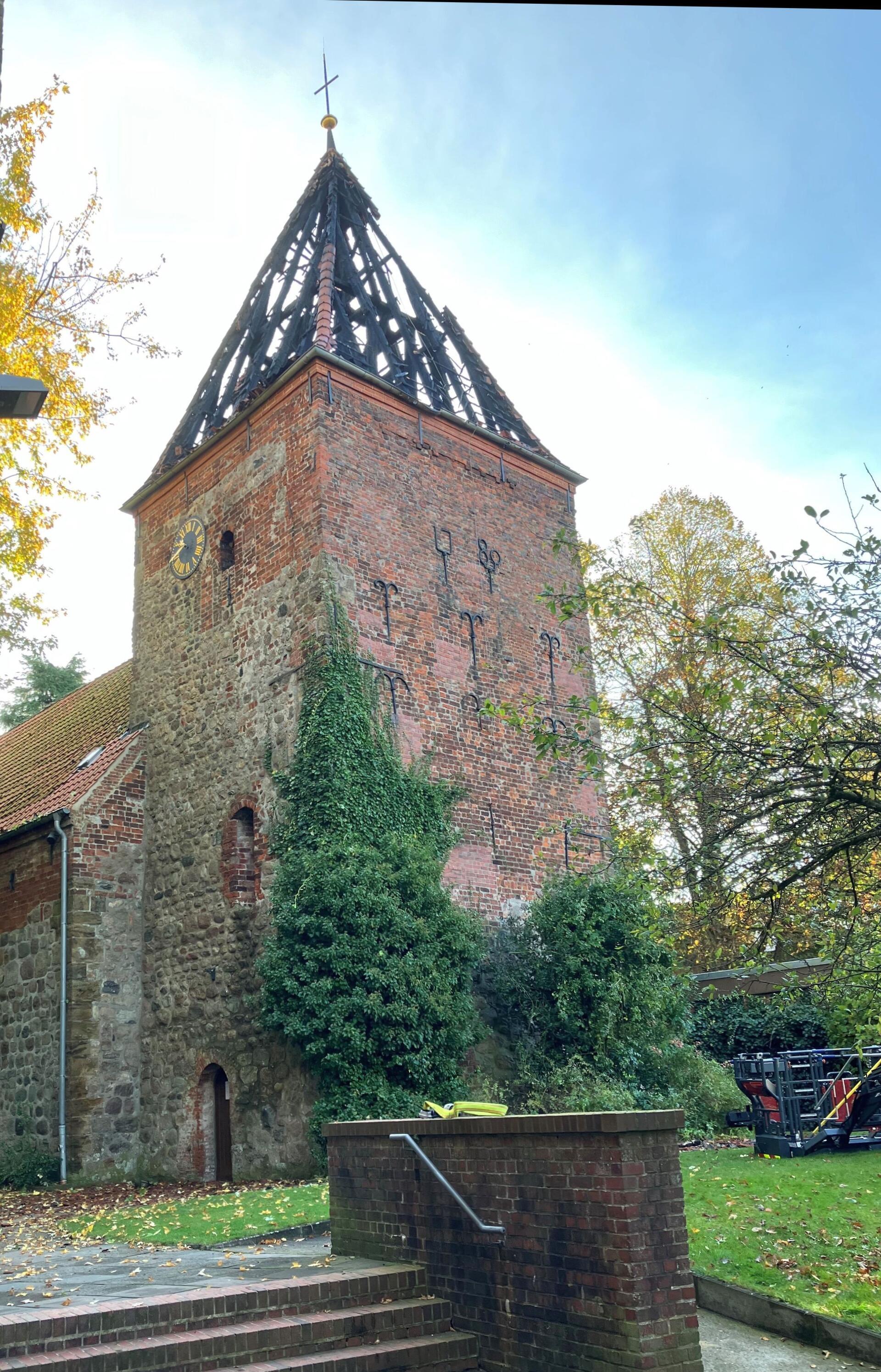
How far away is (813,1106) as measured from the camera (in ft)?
40.8

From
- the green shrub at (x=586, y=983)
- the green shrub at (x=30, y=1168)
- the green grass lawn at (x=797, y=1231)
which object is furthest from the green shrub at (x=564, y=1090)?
the green shrub at (x=30, y=1168)

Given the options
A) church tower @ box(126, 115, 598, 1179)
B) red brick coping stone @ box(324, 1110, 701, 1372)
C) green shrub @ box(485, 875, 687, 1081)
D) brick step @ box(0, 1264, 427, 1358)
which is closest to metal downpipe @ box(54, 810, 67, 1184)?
church tower @ box(126, 115, 598, 1179)

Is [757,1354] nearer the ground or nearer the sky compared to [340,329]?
nearer the ground

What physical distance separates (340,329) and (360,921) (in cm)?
887

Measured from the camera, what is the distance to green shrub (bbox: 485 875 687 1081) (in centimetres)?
1352

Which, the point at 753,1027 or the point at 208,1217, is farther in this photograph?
the point at 753,1027

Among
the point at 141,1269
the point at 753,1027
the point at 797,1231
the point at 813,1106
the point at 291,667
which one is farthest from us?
Answer: the point at 753,1027

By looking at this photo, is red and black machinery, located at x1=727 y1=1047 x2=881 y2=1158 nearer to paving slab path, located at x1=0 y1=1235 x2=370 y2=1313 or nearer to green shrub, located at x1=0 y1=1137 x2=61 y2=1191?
paving slab path, located at x1=0 y1=1235 x2=370 y2=1313

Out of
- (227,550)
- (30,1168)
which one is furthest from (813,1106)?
(227,550)

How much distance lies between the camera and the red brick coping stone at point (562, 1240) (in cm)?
534

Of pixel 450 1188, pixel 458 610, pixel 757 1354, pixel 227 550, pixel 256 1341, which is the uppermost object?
pixel 227 550

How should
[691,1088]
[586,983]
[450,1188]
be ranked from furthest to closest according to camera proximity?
[691,1088]
[586,983]
[450,1188]

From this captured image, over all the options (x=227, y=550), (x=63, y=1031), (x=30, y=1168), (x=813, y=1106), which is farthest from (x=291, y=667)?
(x=813, y=1106)

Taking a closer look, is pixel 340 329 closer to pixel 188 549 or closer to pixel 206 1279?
pixel 188 549
